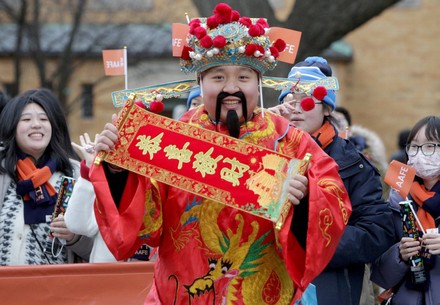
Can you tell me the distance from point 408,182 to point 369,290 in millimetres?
753

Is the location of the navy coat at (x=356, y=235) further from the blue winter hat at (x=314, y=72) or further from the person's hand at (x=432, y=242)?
the blue winter hat at (x=314, y=72)

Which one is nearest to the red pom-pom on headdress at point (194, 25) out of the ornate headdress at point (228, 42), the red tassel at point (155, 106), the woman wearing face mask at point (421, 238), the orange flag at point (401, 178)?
the ornate headdress at point (228, 42)

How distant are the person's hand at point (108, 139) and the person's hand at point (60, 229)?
1571 mm

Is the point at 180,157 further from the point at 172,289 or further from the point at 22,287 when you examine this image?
the point at 22,287

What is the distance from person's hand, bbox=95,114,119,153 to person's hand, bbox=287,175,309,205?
0.83 metres

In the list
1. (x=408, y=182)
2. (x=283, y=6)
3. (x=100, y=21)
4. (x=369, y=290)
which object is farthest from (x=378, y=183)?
(x=283, y=6)

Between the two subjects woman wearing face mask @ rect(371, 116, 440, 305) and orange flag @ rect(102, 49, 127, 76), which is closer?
orange flag @ rect(102, 49, 127, 76)

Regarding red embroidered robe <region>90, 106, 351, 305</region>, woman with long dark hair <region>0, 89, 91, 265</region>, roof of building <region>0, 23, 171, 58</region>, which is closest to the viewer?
red embroidered robe <region>90, 106, 351, 305</region>

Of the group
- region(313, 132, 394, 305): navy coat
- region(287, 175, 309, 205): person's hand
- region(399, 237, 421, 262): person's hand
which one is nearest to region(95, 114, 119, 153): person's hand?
region(287, 175, 309, 205): person's hand

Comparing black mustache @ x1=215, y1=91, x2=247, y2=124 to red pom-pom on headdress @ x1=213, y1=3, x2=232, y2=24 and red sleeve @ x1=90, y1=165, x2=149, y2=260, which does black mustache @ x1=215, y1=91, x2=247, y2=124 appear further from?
red sleeve @ x1=90, y1=165, x2=149, y2=260

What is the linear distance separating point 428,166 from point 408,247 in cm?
51

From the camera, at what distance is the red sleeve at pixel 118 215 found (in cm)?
456

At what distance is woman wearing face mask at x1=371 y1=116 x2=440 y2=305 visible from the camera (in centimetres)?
561

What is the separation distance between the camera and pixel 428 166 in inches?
229
